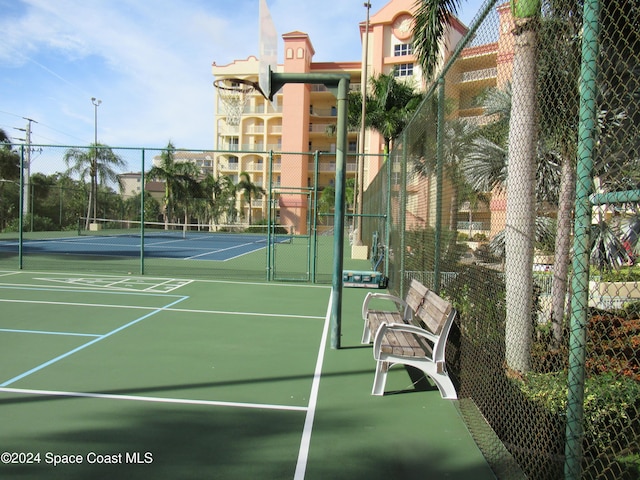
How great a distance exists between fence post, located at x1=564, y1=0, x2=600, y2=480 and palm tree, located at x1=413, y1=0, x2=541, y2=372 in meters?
1.85

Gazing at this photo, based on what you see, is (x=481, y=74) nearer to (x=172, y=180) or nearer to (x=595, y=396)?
(x=595, y=396)

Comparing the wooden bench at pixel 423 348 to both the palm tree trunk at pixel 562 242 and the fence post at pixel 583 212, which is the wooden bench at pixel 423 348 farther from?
the fence post at pixel 583 212

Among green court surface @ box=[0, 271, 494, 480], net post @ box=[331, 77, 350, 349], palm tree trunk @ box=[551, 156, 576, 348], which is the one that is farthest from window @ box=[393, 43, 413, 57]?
palm tree trunk @ box=[551, 156, 576, 348]

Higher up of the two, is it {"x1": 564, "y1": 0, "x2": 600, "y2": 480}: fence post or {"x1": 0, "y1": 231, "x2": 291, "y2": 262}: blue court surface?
{"x1": 564, "y1": 0, "x2": 600, "y2": 480}: fence post

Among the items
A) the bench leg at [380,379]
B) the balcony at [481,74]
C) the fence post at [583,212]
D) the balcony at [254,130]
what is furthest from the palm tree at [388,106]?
the balcony at [254,130]

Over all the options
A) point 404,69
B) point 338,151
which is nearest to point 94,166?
point 338,151

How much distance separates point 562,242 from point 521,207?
21.8 inches

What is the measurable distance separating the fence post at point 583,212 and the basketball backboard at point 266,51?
462 centimetres

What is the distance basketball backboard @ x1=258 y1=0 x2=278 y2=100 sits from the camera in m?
6.29

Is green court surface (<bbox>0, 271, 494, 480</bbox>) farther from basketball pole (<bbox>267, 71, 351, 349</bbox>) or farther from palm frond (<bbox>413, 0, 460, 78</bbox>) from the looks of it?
palm frond (<bbox>413, 0, 460, 78</bbox>)

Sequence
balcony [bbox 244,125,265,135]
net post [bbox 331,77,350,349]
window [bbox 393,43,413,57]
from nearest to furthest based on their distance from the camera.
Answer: net post [bbox 331,77,350,349]
window [bbox 393,43,413,57]
balcony [bbox 244,125,265,135]

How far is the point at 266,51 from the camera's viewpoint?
6.38 m

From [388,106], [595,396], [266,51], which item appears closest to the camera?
[595,396]

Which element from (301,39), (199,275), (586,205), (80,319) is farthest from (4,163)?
(586,205)
